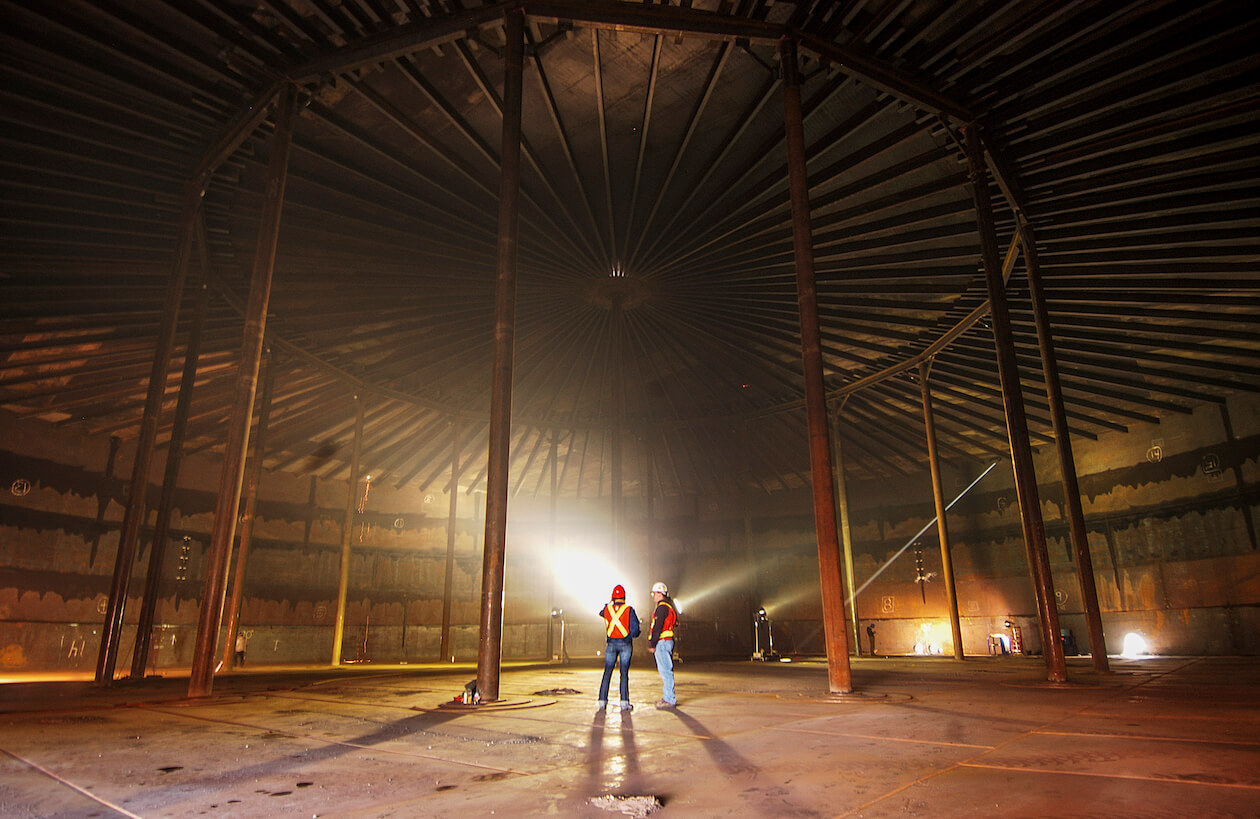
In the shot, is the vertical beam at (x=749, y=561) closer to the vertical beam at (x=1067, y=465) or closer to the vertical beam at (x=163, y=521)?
the vertical beam at (x=1067, y=465)

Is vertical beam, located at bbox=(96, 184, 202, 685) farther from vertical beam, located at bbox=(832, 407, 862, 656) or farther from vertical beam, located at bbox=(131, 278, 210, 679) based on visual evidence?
vertical beam, located at bbox=(832, 407, 862, 656)

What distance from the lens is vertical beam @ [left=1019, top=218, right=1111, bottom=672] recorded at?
472 inches

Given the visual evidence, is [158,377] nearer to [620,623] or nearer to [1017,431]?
[620,623]

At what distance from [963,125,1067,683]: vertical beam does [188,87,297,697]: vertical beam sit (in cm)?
1227

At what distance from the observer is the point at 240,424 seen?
10281 millimetres

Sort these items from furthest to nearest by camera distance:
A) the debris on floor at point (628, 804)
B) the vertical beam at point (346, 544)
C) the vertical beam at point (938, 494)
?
the vertical beam at point (346, 544), the vertical beam at point (938, 494), the debris on floor at point (628, 804)

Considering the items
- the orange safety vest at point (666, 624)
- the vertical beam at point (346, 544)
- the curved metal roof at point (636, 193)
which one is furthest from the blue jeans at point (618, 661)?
the vertical beam at point (346, 544)

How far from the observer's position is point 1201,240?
13703 mm

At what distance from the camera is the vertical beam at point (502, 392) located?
871cm

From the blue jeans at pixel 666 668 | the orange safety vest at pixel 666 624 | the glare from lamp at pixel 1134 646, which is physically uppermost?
the orange safety vest at pixel 666 624

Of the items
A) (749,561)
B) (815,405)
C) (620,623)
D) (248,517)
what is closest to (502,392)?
(620,623)

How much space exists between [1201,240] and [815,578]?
1902 centimetres

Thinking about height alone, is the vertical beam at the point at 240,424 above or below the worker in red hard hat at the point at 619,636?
above

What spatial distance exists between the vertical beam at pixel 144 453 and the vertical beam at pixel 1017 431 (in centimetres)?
1510
